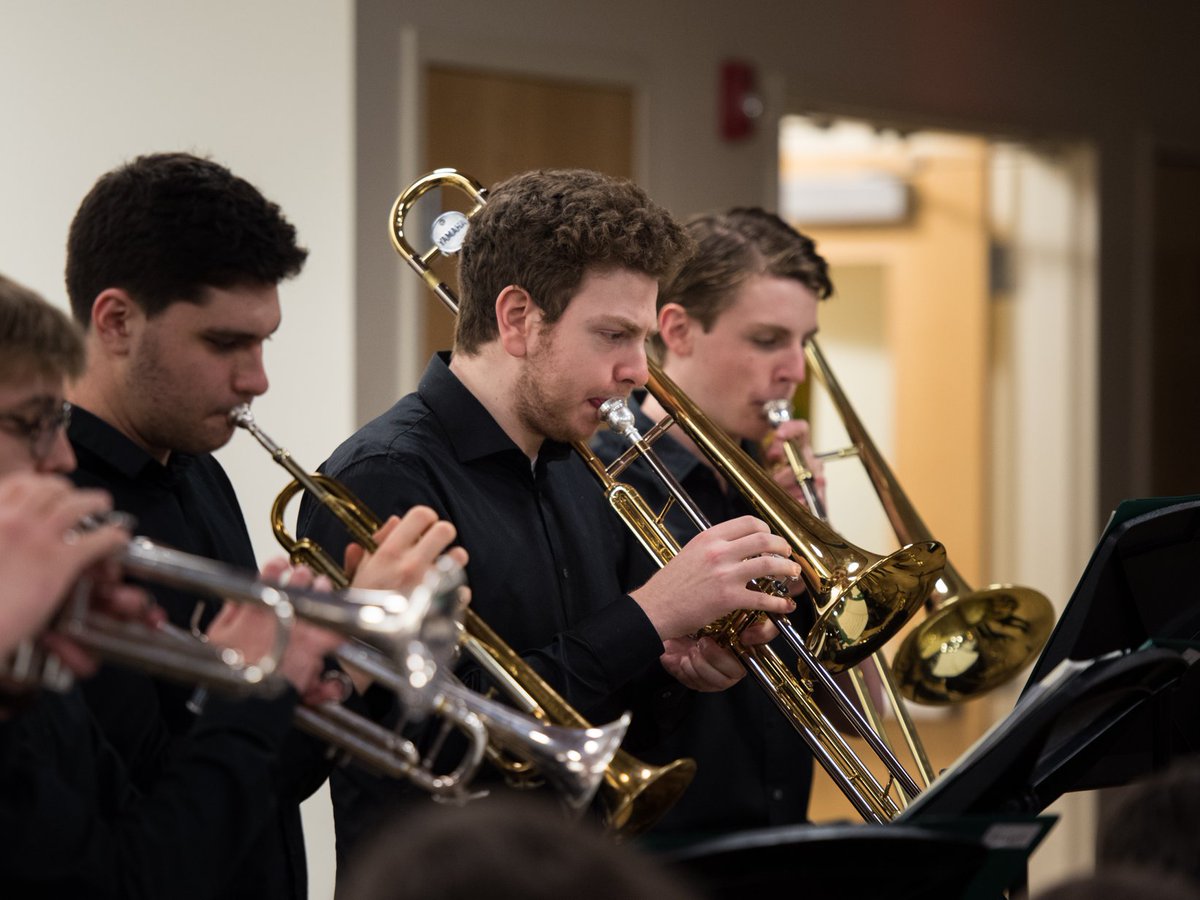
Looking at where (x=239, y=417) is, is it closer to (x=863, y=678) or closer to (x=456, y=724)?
(x=456, y=724)

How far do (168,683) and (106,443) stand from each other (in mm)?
286

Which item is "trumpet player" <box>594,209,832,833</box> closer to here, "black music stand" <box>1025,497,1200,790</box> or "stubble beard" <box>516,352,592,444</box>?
"stubble beard" <box>516,352,592,444</box>

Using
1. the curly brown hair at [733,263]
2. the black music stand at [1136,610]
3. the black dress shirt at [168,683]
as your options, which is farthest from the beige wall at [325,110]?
the black music stand at [1136,610]

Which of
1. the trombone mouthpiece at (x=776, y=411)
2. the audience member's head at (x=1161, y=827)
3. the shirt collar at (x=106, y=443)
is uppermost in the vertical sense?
the shirt collar at (x=106, y=443)

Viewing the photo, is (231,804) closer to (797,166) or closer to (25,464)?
(25,464)

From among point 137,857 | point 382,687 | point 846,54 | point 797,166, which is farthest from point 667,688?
point 797,166

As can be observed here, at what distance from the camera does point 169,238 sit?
1.92 meters

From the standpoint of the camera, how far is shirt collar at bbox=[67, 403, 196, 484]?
1.89m

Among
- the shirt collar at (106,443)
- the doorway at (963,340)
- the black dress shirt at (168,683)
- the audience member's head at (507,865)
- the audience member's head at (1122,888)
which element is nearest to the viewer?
the audience member's head at (507,865)

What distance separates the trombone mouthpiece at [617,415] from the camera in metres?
2.29

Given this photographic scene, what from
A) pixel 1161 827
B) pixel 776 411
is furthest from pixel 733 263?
pixel 1161 827

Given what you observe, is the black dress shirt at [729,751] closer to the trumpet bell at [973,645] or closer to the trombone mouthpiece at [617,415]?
the trumpet bell at [973,645]

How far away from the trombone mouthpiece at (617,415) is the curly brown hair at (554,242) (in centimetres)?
14

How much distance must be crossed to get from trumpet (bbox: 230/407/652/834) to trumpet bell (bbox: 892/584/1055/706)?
110cm
